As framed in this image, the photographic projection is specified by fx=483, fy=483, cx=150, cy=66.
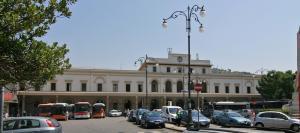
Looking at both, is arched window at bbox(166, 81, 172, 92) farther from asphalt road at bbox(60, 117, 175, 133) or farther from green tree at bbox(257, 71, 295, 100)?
asphalt road at bbox(60, 117, 175, 133)

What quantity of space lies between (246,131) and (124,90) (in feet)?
289

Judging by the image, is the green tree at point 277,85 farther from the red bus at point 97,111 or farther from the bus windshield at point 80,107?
the bus windshield at point 80,107

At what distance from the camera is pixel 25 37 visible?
→ 34.3 feet

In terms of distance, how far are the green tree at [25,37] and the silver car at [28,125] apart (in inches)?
287

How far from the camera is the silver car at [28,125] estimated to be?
747 inches

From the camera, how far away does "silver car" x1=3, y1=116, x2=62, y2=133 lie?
19.0 meters

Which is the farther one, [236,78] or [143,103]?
[236,78]

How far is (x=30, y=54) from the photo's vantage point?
432 inches

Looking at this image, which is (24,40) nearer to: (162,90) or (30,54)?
(30,54)

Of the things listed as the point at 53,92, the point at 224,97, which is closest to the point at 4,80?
the point at 53,92

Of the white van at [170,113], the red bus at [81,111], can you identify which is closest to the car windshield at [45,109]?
the red bus at [81,111]

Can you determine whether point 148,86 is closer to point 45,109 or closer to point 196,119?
point 45,109

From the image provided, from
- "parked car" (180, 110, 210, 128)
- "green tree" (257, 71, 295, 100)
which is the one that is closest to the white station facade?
"green tree" (257, 71, 295, 100)

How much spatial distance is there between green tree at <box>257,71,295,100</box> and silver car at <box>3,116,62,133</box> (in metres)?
78.9
